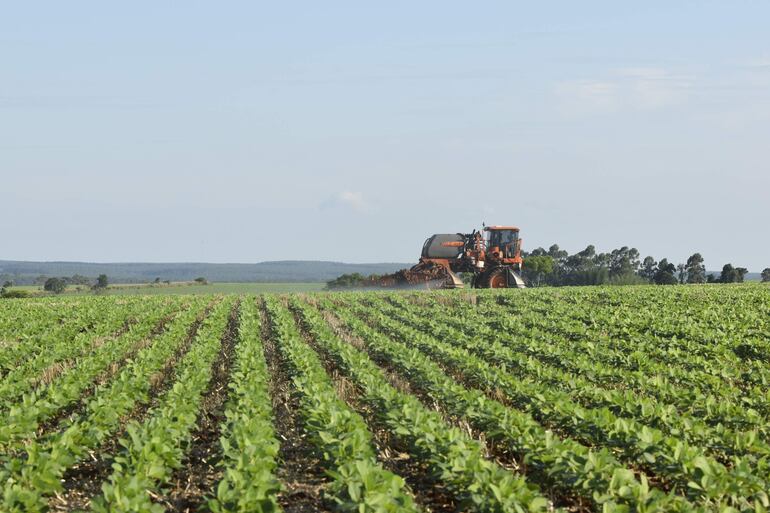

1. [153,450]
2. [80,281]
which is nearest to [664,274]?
[80,281]

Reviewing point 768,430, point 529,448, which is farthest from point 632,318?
point 529,448

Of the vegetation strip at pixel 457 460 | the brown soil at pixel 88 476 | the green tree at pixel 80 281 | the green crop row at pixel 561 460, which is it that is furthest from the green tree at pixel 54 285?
the vegetation strip at pixel 457 460

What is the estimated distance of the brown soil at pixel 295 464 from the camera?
7738 millimetres

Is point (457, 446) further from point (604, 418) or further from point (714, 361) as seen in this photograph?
point (714, 361)

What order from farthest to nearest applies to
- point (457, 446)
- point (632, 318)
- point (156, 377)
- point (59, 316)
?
point (59, 316) < point (632, 318) < point (156, 377) < point (457, 446)

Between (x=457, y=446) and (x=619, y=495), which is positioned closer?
(x=619, y=495)

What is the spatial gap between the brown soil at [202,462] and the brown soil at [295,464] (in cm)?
71

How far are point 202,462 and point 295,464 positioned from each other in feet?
3.62

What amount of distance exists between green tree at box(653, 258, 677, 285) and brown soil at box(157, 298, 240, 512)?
57333mm

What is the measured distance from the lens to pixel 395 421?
936 centimetres

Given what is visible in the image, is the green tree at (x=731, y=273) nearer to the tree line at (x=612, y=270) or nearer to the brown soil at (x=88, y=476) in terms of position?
the tree line at (x=612, y=270)

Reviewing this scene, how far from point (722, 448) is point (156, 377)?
9.60 meters

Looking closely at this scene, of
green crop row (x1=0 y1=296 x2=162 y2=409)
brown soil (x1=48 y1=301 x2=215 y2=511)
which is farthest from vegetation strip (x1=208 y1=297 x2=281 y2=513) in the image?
green crop row (x1=0 y1=296 x2=162 y2=409)

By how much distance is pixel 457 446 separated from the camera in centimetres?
767
